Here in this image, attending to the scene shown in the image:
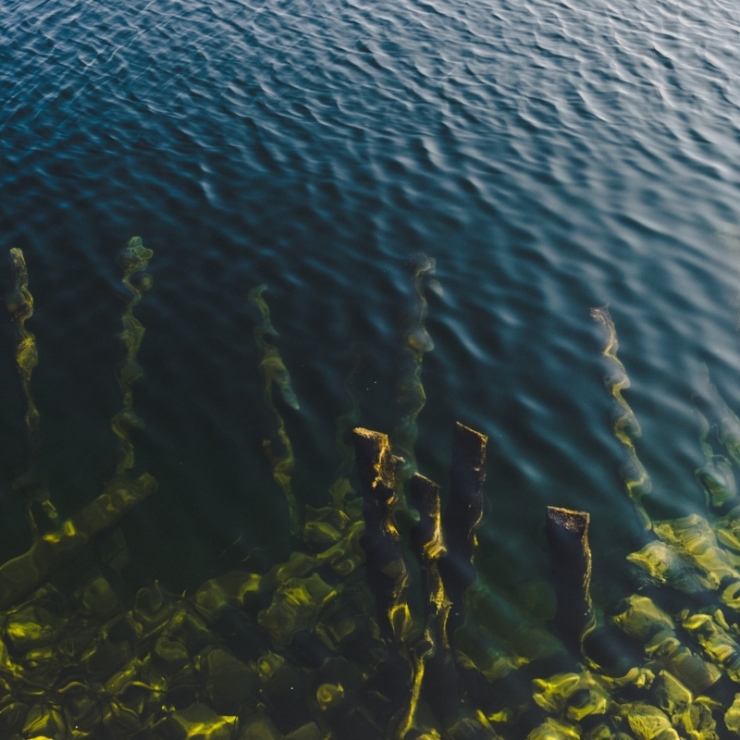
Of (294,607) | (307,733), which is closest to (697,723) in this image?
(307,733)

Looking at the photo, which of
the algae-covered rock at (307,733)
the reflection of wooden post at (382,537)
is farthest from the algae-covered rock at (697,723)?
the algae-covered rock at (307,733)

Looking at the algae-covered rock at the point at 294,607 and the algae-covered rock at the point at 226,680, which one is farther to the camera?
the algae-covered rock at the point at 294,607

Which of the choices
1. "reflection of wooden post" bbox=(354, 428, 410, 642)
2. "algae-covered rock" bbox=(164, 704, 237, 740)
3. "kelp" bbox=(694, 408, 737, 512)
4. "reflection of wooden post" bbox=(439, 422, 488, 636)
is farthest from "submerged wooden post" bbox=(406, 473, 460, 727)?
"kelp" bbox=(694, 408, 737, 512)

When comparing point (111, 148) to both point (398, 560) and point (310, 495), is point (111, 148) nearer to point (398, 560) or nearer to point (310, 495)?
point (310, 495)

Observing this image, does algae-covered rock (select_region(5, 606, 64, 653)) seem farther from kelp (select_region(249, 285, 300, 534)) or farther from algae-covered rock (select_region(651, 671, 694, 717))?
algae-covered rock (select_region(651, 671, 694, 717))

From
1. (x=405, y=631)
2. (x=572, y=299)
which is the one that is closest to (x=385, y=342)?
(x=572, y=299)

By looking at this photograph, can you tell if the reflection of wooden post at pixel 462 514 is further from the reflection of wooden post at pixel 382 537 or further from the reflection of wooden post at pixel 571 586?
the reflection of wooden post at pixel 571 586
